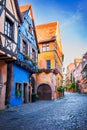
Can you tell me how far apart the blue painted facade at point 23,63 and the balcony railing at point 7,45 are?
1846mm

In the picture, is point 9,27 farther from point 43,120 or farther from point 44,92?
point 44,92

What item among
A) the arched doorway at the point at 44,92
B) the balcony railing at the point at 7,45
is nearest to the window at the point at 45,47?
the arched doorway at the point at 44,92

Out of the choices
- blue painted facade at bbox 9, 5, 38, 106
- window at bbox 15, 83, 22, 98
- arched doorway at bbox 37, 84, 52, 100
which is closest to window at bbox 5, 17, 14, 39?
blue painted facade at bbox 9, 5, 38, 106

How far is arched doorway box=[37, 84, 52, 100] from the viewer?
26219 mm

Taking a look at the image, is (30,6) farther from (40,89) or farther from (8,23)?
(40,89)

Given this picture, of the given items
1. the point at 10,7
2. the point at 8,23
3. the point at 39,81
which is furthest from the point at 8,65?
the point at 39,81

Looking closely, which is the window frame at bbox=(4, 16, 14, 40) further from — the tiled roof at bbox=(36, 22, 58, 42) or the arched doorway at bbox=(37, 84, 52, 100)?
the tiled roof at bbox=(36, 22, 58, 42)

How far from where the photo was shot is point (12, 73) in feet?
50.7

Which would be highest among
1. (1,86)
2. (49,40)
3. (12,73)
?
(49,40)

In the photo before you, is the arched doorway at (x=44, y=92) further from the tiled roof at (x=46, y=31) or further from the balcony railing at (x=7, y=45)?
the balcony railing at (x=7, y=45)

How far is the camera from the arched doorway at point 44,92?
2622 cm

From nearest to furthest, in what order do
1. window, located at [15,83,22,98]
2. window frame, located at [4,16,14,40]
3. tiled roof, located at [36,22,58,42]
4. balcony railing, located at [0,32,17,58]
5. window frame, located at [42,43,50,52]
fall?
balcony railing, located at [0,32,17,58]
window frame, located at [4,16,14,40]
window, located at [15,83,22,98]
window frame, located at [42,43,50,52]
tiled roof, located at [36,22,58,42]

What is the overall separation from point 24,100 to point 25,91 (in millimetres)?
933

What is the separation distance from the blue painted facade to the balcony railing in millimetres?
1846
